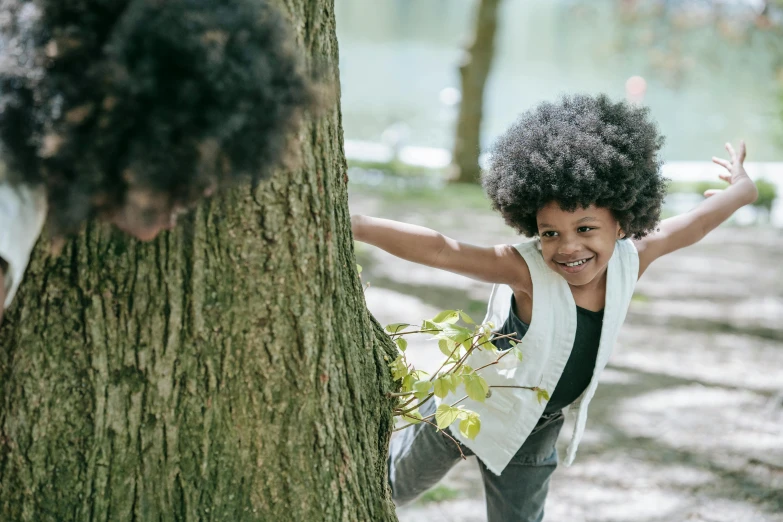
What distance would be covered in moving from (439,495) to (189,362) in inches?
91.6

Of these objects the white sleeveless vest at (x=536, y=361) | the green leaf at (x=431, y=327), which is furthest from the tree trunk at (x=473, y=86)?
the green leaf at (x=431, y=327)

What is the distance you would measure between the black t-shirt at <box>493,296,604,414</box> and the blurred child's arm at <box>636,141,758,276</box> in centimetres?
32

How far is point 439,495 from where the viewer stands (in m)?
3.75

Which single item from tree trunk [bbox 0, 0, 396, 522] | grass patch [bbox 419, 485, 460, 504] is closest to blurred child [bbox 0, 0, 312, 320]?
tree trunk [bbox 0, 0, 396, 522]

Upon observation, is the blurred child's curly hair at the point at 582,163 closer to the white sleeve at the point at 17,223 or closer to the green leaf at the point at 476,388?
the green leaf at the point at 476,388

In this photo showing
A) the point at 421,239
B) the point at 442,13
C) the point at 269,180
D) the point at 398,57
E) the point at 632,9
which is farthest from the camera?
the point at 442,13

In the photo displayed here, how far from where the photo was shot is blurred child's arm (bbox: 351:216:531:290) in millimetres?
2328

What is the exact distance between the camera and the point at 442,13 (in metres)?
47.9

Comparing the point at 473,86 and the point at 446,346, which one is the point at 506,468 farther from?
the point at 473,86

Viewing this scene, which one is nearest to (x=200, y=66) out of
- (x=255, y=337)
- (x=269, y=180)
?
(x=269, y=180)

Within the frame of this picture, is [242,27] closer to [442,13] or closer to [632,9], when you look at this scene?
[632,9]

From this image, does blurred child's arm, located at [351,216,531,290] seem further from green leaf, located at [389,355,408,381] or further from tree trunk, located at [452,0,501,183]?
tree trunk, located at [452,0,501,183]

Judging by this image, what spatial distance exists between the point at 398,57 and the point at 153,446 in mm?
37854

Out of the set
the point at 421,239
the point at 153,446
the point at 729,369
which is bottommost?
the point at 729,369
